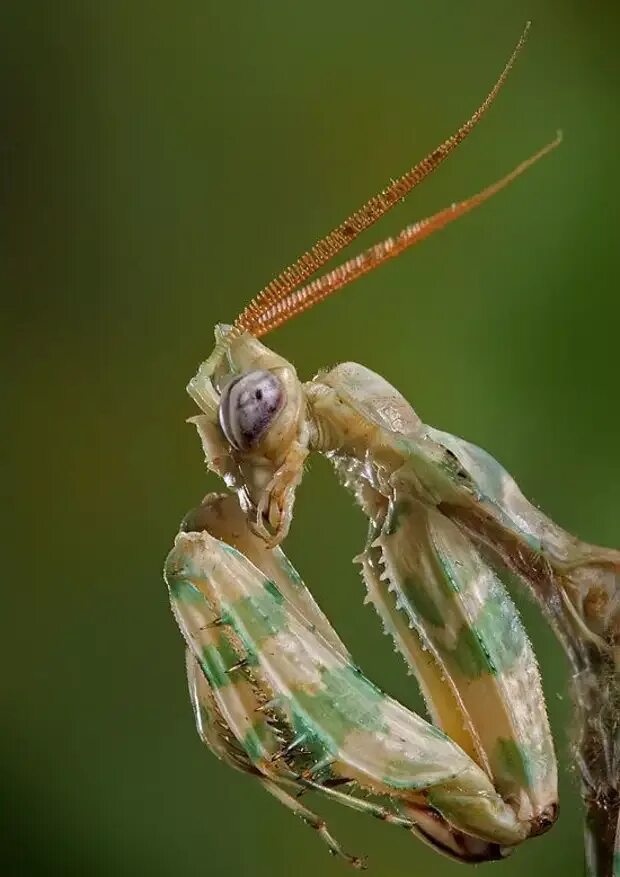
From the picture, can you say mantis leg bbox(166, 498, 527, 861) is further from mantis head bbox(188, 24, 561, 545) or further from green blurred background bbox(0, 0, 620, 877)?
green blurred background bbox(0, 0, 620, 877)

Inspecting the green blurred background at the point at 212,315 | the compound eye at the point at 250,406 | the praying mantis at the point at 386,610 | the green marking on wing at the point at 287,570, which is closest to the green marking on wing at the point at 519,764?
the praying mantis at the point at 386,610

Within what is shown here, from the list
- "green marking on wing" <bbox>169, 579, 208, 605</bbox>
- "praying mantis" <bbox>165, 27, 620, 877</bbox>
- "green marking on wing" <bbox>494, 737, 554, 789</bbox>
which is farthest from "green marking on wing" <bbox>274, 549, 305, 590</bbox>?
"green marking on wing" <bbox>494, 737, 554, 789</bbox>

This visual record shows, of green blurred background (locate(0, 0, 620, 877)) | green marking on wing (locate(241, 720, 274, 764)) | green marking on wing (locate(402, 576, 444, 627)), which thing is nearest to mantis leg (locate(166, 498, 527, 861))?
green marking on wing (locate(241, 720, 274, 764))

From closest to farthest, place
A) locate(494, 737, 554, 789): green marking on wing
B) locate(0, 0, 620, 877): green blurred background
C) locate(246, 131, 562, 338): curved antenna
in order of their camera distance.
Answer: locate(246, 131, 562, 338): curved antenna < locate(494, 737, 554, 789): green marking on wing < locate(0, 0, 620, 877): green blurred background

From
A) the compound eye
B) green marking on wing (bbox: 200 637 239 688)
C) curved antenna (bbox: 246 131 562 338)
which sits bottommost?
green marking on wing (bbox: 200 637 239 688)

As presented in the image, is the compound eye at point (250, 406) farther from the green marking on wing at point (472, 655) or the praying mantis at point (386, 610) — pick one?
the green marking on wing at point (472, 655)

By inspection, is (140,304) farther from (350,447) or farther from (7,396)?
(350,447)

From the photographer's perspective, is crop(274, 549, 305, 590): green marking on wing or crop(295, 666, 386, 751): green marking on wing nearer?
crop(295, 666, 386, 751): green marking on wing

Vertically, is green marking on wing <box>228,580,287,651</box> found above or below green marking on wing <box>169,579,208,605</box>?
below

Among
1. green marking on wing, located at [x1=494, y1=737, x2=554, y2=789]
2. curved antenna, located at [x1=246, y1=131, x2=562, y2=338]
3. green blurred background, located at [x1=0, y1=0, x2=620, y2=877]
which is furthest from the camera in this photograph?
green blurred background, located at [x1=0, y1=0, x2=620, y2=877]
